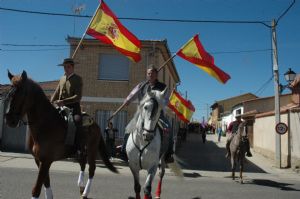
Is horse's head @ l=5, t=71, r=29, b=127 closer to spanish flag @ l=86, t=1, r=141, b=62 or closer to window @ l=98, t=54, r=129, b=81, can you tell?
spanish flag @ l=86, t=1, r=141, b=62

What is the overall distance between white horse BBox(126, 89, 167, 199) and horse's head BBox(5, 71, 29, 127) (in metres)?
1.90

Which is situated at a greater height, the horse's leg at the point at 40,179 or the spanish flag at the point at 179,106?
the spanish flag at the point at 179,106

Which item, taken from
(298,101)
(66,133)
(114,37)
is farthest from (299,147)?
(66,133)

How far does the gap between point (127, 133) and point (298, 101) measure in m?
15.4

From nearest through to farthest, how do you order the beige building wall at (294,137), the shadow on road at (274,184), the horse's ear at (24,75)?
the horse's ear at (24,75), the shadow on road at (274,184), the beige building wall at (294,137)

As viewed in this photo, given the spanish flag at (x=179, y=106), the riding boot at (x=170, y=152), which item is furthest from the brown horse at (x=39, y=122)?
the spanish flag at (x=179, y=106)

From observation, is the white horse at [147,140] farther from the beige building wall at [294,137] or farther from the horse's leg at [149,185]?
the beige building wall at [294,137]

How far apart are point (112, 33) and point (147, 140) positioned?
5371 millimetres

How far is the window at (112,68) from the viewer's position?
2102 cm

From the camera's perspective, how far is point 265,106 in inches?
1564

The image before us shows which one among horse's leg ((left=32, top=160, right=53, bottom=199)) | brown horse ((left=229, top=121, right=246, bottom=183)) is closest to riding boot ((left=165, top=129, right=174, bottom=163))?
horse's leg ((left=32, top=160, right=53, bottom=199))

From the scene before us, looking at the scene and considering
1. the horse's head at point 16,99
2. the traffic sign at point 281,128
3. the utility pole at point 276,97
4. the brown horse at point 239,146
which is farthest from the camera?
the utility pole at point 276,97

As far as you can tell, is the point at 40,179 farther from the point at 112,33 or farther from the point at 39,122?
the point at 112,33

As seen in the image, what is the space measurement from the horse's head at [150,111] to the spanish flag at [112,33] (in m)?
4.46
